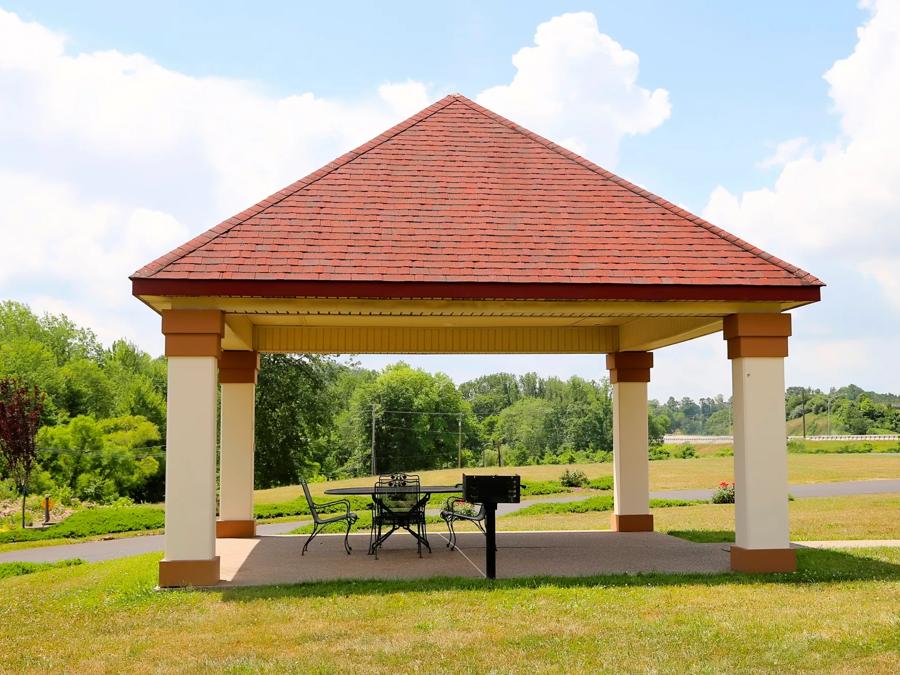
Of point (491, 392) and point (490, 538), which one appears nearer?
point (490, 538)

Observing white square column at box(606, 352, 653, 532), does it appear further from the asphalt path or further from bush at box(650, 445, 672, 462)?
bush at box(650, 445, 672, 462)

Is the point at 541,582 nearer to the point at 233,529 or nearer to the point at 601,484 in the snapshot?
the point at 233,529

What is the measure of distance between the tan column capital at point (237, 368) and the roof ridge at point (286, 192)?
159 inches

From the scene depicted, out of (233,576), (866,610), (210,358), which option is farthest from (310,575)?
(866,610)

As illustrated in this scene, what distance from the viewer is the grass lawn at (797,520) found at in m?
15.3

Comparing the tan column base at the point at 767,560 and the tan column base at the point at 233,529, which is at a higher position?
the tan column base at the point at 767,560

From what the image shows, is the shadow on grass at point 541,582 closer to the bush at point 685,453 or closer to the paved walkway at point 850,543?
the paved walkway at point 850,543

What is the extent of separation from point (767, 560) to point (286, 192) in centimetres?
721

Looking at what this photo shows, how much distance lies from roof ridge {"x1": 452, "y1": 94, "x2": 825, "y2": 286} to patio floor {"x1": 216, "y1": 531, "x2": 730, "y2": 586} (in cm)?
361

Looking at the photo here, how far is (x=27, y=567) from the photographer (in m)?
13.4

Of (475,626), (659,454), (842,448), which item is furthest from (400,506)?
(842,448)

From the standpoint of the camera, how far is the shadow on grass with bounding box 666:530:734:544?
1366 cm

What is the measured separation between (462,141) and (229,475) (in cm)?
653

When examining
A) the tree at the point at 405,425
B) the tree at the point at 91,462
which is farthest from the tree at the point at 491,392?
the tree at the point at 91,462
